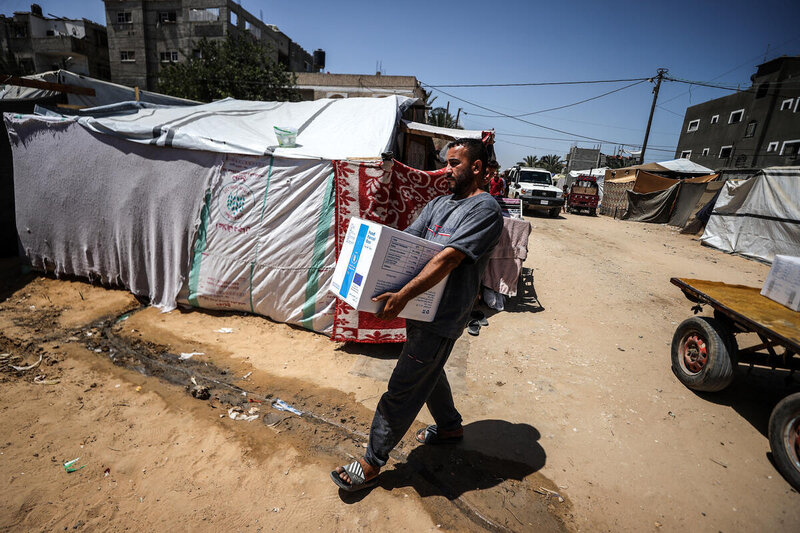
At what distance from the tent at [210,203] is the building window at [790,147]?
89.9 ft

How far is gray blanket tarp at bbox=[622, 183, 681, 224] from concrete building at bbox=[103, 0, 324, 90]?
28726 millimetres

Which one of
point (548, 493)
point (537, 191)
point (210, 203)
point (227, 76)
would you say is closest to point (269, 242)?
point (210, 203)

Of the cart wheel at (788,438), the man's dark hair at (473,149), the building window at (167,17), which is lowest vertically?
the cart wheel at (788,438)

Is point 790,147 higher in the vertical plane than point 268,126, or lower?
higher

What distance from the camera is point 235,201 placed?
174 inches

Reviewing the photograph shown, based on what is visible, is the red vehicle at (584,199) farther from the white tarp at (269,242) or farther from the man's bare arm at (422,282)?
the man's bare arm at (422,282)

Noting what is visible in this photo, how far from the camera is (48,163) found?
5035 millimetres

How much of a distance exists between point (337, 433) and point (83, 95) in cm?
821

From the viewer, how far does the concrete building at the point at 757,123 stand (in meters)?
20.6

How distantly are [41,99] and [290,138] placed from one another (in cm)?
483

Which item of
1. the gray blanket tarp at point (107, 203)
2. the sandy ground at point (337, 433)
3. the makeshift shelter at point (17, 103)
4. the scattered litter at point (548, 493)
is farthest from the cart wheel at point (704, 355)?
the makeshift shelter at point (17, 103)

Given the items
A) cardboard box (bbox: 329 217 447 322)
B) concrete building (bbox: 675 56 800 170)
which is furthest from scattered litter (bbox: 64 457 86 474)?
concrete building (bbox: 675 56 800 170)

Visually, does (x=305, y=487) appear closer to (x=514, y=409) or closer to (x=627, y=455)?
(x=514, y=409)

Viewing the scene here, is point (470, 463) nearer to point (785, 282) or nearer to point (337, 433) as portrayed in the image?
point (337, 433)
